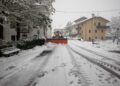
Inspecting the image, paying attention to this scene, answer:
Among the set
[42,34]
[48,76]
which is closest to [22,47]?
[48,76]

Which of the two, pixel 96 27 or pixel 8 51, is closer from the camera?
pixel 8 51

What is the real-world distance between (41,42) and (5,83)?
30396 mm

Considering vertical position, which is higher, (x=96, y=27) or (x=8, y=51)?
(x=96, y=27)

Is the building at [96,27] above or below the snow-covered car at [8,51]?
above

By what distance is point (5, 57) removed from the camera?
20359 mm

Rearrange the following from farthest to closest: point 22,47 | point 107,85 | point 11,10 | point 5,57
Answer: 1. point 22,47
2. point 5,57
3. point 11,10
4. point 107,85

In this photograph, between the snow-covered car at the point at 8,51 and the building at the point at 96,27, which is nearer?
the snow-covered car at the point at 8,51

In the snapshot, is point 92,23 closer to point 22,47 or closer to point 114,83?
point 22,47

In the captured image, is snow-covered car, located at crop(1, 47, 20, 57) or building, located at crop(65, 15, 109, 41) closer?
snow-covered car, located at crop(1, 47, 20, 57)

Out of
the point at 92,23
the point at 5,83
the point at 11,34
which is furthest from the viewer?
the point at 92,23

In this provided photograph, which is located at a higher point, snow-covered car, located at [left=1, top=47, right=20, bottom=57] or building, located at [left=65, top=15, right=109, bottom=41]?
building, located at [left=65, top=15, right=109, bottom=41]

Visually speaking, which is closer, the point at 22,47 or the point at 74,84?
the point at 74,84

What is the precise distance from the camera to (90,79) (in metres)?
10.2

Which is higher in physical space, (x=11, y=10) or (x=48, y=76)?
(x=11, y=10)
